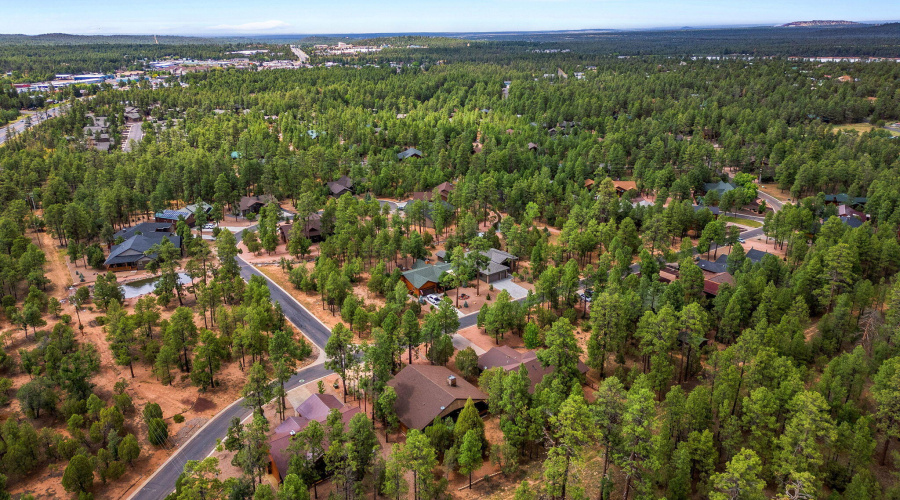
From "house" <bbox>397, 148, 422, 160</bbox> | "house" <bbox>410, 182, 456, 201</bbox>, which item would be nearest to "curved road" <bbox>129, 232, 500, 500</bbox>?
"house" <bbox>410, 182, 456, 201</bbox>

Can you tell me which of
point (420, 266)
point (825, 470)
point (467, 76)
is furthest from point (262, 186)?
point (467, 76)

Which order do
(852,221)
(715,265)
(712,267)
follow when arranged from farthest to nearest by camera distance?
(852,221), (715,265), (712,267)

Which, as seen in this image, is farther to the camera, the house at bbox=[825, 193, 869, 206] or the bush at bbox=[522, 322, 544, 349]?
the house at bbox=[825, 193, 869, 206]

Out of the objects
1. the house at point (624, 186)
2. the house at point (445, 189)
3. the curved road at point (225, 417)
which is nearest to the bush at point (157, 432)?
the curved road at point (225, 417)

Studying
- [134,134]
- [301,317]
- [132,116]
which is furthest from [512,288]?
[132,116]

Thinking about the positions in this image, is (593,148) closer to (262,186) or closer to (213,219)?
(262,186)

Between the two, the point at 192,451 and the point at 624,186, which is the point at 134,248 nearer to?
the point at 192,451

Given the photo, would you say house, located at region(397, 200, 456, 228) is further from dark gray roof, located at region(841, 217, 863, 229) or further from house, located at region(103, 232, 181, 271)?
dark gray roof, located at region(841, 217, 863, 229)
